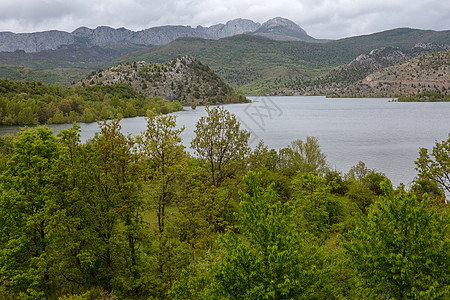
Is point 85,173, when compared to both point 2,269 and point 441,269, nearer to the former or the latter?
point 2,269

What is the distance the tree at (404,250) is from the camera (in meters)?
10.1

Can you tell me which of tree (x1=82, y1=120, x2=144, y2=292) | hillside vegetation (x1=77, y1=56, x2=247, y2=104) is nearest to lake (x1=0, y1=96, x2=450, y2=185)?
tree (x1=82, y1=120, x2=144, y2=292)

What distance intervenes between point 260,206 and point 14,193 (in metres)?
13.2

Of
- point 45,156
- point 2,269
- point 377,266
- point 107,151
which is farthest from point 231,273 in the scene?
point 45,156

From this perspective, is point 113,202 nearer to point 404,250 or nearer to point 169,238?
point 169,238

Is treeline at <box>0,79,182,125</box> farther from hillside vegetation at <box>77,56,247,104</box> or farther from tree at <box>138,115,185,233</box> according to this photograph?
tree at <box>138,115,185,233</box>

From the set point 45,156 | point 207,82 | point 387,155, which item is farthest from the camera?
point 207,82

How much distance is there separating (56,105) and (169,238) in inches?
3499

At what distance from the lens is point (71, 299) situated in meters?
13.6

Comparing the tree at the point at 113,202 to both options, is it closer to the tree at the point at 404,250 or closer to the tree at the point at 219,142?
the tree at the point at 404,250

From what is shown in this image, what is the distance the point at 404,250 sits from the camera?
1052 cm

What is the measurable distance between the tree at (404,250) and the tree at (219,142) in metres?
16.5

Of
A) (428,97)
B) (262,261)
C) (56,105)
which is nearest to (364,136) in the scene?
(262,261)

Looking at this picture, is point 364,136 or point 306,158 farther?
point 364,136
